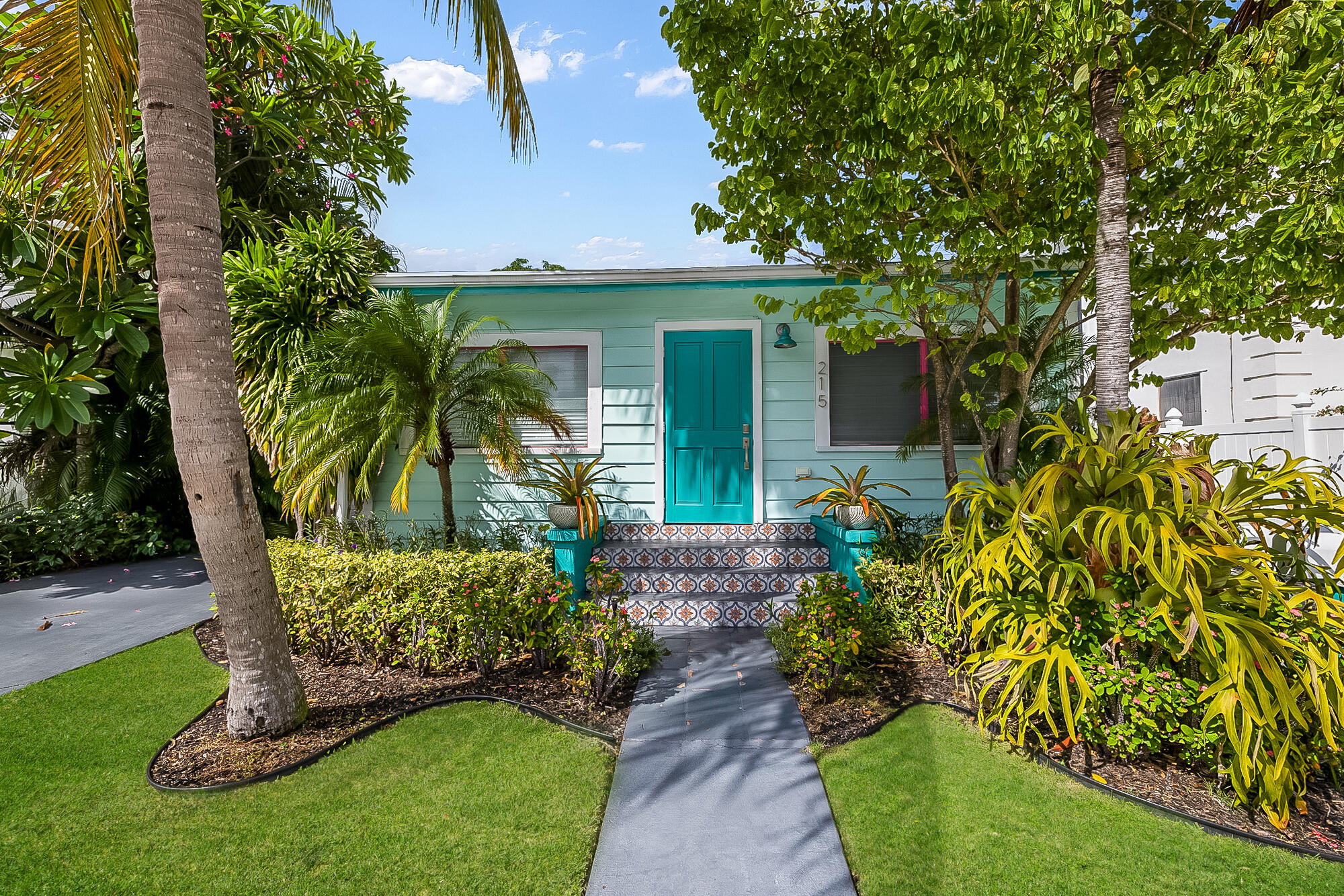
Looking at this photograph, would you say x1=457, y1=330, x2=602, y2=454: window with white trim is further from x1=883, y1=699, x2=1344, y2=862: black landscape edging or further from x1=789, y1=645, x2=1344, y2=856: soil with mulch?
x1=883, y1=699, x2=1344, y2=862: black landscape edging

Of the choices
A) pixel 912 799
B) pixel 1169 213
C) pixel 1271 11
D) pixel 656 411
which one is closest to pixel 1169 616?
pixel 912 799

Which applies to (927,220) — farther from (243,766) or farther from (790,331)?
(243,766)

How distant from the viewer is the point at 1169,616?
2.64 metres

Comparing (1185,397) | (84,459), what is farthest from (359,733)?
(1185,397)

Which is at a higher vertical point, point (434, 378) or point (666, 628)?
point (434, 378)

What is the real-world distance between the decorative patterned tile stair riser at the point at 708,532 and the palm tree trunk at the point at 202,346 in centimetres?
356

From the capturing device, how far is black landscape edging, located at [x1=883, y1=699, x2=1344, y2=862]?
7.64 ft

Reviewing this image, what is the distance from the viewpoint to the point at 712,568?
599 centimetres

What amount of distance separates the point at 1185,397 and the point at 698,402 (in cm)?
833

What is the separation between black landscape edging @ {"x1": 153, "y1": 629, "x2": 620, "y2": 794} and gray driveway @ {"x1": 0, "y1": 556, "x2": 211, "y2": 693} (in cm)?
164

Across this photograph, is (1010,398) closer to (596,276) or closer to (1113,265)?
(1113,265)

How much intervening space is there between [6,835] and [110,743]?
2.55 feet

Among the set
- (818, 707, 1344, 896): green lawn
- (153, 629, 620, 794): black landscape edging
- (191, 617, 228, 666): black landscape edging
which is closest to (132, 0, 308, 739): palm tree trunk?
(153, 629, 620, 794): black landscape edging

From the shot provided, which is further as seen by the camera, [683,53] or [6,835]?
[683,53]
